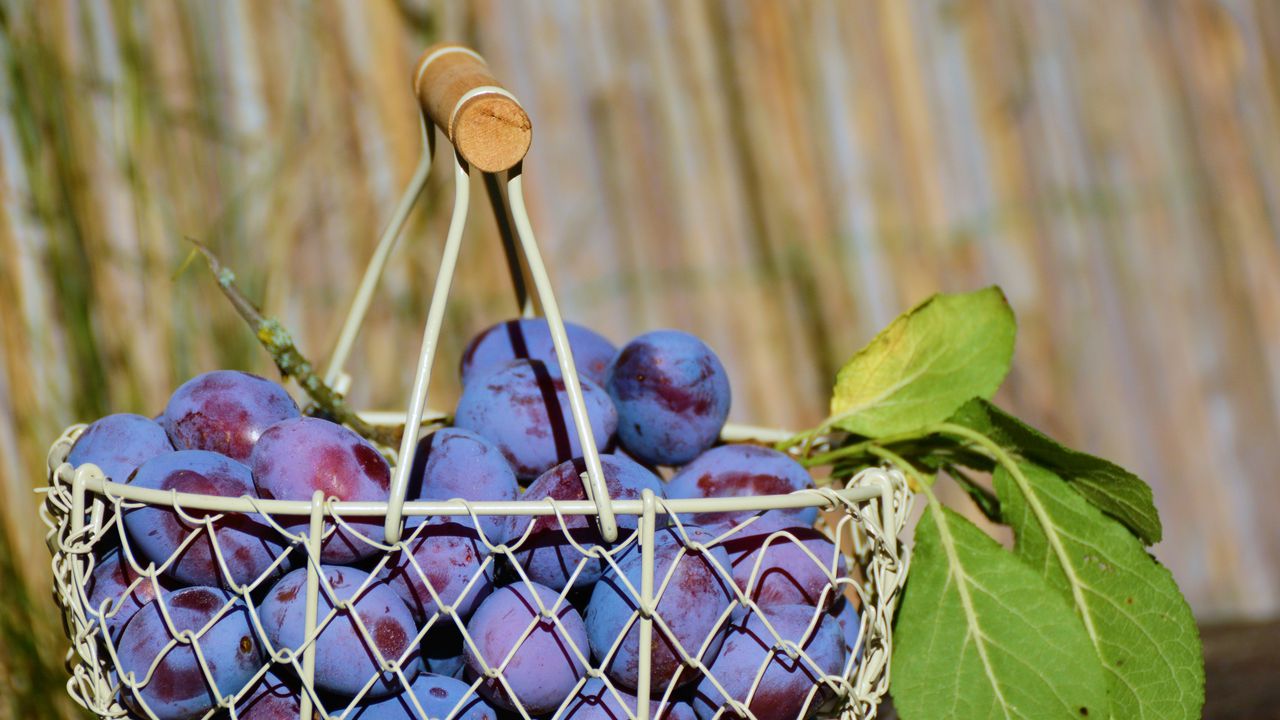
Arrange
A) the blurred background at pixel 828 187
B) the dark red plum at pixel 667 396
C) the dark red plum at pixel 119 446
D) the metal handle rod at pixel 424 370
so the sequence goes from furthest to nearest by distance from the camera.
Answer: the blurred background at pixel 828 187
the dark red plum at pixel 667 396
the dark red plum at pixel 119 446
the metal handle rod at pixel 424 370

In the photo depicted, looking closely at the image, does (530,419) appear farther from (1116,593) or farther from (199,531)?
(1116,593)

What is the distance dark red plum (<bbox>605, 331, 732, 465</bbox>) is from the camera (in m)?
0.72

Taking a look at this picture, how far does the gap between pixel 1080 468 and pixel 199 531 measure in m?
0.57

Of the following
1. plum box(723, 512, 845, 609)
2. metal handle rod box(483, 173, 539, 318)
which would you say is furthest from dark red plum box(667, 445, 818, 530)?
metal handle rod box(483, 173, 539, 318)

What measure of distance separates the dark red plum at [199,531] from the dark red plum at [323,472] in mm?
18

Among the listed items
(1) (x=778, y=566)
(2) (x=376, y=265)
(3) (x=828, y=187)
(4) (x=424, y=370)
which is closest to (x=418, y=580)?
(4) (x=424, y=370)

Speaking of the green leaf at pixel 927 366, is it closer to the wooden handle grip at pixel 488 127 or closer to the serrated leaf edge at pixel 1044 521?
the serrated leaf edge at pixel 1044 521

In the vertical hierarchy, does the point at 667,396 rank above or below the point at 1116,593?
above

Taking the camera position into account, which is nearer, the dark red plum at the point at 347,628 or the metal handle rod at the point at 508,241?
the dark red plum at the point at 347,628

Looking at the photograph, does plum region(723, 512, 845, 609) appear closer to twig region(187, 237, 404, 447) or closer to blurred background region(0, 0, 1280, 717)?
twig region(187, 237, 404, 447)

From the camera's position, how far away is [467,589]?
521 millimetres

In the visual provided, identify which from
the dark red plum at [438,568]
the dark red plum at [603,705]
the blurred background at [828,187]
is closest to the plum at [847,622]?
the dark red plum at [603,705]

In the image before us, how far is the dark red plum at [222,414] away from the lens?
0.63m

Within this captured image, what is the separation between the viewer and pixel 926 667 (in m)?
0.66
